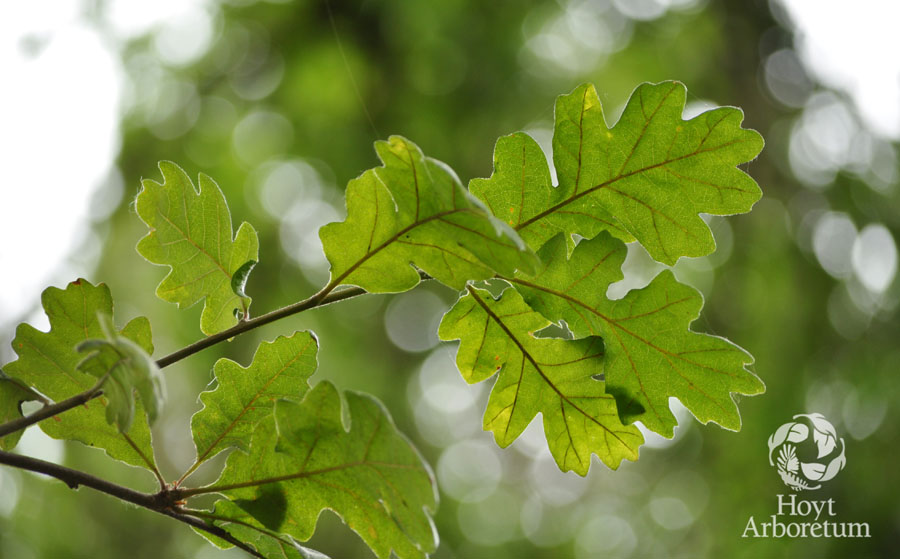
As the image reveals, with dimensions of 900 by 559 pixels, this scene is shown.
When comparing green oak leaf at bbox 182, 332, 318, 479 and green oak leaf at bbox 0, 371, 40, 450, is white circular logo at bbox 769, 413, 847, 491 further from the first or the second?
green oak leaf at bbox 0, 371, 40, 450

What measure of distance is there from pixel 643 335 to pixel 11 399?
1.51 ft

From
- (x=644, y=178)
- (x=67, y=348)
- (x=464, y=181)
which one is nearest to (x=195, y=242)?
(x=67, y=348)

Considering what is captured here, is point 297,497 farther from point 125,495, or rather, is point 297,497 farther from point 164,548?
point 164,548

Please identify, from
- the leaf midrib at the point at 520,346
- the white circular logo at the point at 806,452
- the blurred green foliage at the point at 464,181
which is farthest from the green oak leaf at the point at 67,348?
the blurred green foliage at the point at 464,181

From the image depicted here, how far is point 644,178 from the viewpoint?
556 millimetres

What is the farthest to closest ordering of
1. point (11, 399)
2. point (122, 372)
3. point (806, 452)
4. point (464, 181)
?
point (464, 181)
point (806, 452)
point (11, 399)
point (122, 372)

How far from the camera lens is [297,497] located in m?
0.51

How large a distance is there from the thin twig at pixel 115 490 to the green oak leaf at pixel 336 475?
0.02 m

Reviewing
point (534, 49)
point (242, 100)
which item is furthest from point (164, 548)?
point (534, 49)

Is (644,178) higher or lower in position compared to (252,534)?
higher

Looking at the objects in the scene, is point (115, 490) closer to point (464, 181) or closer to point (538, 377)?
point (538, 377)

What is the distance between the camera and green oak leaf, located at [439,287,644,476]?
0.57m

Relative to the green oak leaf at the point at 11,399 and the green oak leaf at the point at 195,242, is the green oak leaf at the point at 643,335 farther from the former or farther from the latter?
the green oak leaf at the point at 11,399

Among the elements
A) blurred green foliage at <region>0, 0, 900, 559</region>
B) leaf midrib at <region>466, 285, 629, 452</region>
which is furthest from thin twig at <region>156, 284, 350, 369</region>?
blurred green foliage at <region>0, 0, 900, 559</region>
